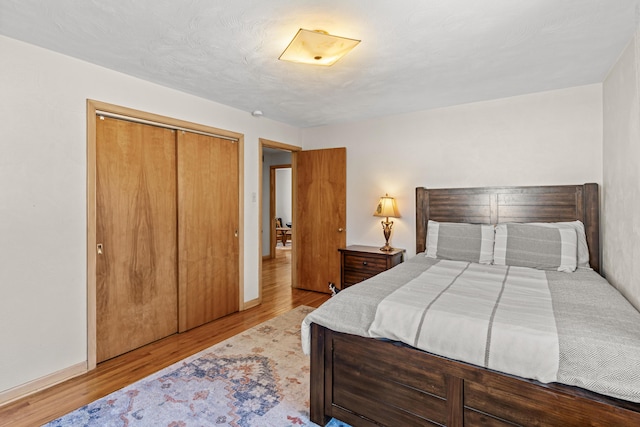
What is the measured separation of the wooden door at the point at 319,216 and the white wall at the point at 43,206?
252 cm

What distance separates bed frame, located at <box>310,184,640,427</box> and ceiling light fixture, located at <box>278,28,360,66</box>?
5.58 ft

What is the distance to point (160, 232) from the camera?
303cm

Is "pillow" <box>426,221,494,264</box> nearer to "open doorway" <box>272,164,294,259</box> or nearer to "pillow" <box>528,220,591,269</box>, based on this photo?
"pillow" <box>528,220,591,269</box>

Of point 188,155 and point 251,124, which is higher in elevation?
point 251,124

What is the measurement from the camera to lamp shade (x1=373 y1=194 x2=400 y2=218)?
3.86 meters

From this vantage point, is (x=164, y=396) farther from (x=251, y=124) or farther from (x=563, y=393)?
(x=251, y=124)

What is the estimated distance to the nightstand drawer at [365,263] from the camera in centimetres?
361

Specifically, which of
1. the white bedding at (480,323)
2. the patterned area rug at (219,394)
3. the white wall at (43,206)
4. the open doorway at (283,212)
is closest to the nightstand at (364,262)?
the patterned area rug at (219,394)

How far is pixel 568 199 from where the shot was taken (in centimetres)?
299

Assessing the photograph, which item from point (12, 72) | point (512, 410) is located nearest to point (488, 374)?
point (512, 410)

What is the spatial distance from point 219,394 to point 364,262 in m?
2.09

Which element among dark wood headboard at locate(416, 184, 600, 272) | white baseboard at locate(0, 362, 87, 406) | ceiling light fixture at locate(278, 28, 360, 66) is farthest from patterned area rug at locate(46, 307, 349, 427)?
ceiling light fixture at locate(278, 28, 360, 66)

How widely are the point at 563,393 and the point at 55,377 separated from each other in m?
3.09

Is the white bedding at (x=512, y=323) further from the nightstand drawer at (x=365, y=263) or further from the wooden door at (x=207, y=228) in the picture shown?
the wooden door at (x=207, y=228)
